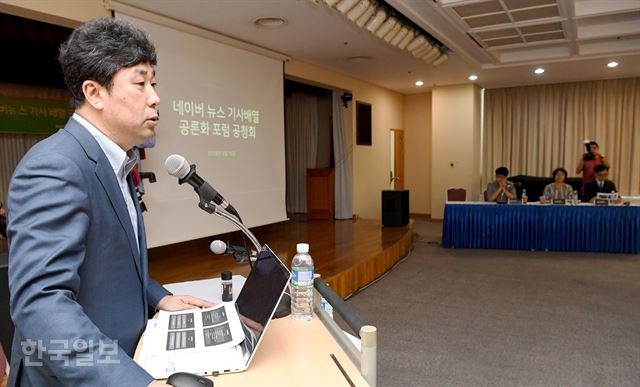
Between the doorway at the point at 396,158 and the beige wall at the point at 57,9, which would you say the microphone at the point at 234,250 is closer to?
the beige wall at the point at 57,9

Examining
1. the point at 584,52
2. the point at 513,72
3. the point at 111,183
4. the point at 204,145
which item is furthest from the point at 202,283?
the point at 513,72

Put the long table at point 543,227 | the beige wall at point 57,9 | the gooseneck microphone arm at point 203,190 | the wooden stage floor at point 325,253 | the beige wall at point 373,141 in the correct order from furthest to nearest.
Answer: the beige wall at point 373,141, the long table at point 543,227, the wooden stage floor at point 325,253, the beige wall at point 57,9, the gooseneck microphone arm at point 203,190

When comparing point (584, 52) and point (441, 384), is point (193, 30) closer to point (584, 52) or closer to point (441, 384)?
point (441, 384)

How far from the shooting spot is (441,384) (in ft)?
8.52

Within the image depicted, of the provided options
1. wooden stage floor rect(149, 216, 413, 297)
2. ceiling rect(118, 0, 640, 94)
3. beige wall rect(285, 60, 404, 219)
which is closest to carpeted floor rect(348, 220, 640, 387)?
wooden stage floor rect(149, 216, 413, 297)

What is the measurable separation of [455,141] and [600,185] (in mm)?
3021

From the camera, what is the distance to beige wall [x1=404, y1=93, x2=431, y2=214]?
10.1 m

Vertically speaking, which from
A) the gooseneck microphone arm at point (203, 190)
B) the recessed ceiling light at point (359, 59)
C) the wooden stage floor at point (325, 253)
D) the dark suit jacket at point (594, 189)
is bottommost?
the wooden stage floor at point (325, 253)

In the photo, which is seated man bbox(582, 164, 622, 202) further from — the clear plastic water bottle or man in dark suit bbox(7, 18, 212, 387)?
man in dark suit bbox(7, 18, 212, 387)

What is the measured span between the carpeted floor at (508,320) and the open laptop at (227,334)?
66.8 inches

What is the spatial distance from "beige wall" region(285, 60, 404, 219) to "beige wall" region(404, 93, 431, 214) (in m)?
0.29

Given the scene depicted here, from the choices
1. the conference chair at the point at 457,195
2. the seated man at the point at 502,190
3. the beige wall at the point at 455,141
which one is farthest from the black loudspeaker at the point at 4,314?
the beige wall at the point at 455,141

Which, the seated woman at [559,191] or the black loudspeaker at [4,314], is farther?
the seated woman at [559,191]

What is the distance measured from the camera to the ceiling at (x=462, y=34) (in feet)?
14.3
